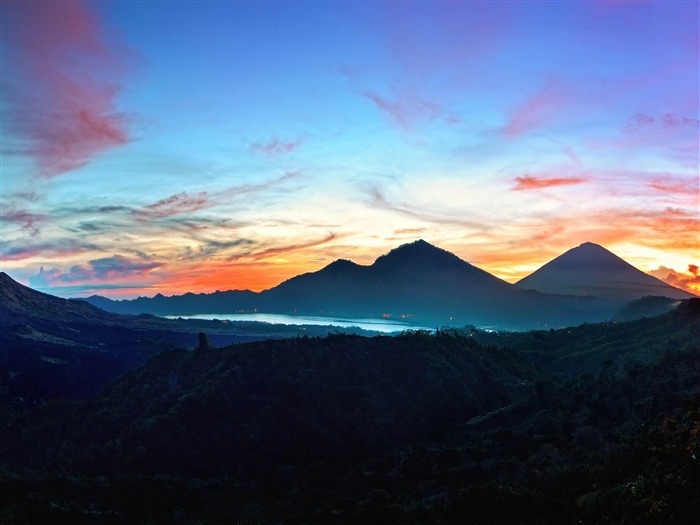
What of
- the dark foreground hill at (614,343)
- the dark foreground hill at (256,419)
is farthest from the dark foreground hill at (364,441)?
the dark foreground hill at (614,343)

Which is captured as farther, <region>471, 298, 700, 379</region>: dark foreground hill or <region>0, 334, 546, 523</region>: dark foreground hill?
<region>471, 298, 700, 379</region>: dark foreground hill

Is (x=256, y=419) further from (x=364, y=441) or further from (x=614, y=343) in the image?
(x=614, y=343)

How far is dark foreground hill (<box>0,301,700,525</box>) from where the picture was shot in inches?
1838

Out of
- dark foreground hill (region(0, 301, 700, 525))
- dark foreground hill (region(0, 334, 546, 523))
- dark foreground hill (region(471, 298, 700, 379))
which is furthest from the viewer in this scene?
dark foreground hill (region(471, 298, 700, 379))

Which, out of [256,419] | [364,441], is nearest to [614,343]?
[364,441]

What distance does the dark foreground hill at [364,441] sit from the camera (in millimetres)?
46688

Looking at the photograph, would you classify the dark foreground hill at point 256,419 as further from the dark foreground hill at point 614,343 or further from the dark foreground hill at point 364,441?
the dark foreground hill at point 614,343

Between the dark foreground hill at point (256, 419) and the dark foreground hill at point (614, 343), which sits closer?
the dark foreground hill at point (256, 419)

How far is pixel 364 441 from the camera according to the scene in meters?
82.4

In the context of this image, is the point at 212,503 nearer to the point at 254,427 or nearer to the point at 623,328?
the point at 254,427

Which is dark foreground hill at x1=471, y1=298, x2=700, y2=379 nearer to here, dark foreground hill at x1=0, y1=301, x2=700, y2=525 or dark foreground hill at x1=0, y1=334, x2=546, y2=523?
dark foreground hill at x1=0, y1=301, x2=700, y2=525

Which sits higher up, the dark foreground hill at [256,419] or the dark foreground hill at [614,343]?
the dark foreground hill at [614,343]

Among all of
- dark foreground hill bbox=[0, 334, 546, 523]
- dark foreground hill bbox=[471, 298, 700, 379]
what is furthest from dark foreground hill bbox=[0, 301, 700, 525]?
dark foreground hill bbox=[471, 298, 700, 379]

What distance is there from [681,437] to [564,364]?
336 ft
